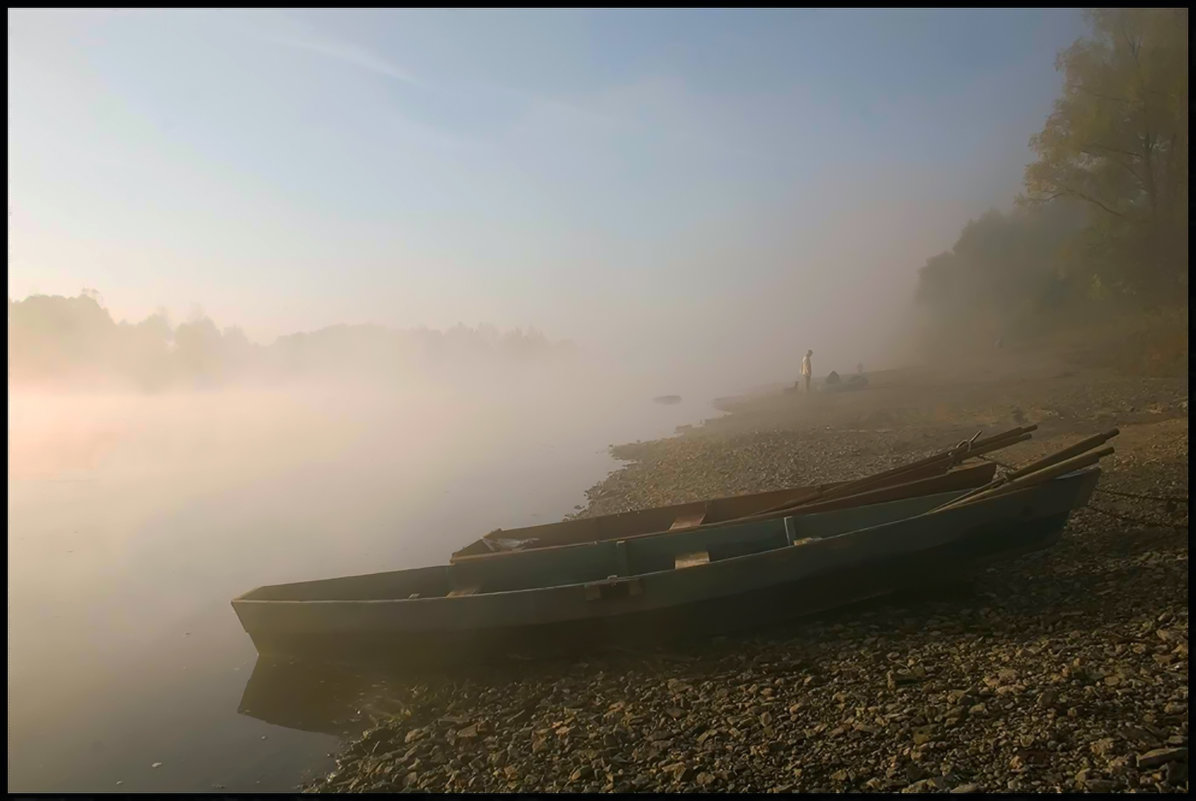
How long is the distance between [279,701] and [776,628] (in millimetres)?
8151

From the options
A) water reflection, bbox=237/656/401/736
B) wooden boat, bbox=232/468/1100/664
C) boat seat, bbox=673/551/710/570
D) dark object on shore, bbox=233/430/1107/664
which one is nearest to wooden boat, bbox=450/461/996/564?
boat seat, bbox=673/551/710/570

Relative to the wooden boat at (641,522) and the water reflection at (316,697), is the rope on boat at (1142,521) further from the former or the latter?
the water reflection at (316,697)

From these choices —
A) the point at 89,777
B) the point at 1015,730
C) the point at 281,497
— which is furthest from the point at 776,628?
the point at 281,497

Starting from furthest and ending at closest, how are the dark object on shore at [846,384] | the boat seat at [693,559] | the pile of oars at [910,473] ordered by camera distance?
the dark object on shore at [846,384] < the pile of oars at [910,473] < the boat seat at [693,559]

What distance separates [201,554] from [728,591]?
61.5 feet

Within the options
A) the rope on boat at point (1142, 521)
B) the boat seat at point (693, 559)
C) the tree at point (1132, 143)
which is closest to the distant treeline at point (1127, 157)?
the tree at point (1132, 143)

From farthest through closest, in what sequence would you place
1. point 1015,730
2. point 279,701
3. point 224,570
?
1. point 224,570
2. point 279,701
3. point 1015,730

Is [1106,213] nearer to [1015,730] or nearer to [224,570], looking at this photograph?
[1015,730]

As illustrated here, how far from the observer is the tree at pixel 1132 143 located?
27.5 metres

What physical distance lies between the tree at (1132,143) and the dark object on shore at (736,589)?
24328 mm

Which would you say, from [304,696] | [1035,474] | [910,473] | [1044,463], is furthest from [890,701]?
[304,696]

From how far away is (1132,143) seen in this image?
28.4 m

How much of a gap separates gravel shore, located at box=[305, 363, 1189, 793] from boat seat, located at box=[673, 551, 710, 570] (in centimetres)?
146

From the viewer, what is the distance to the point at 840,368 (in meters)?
78.7
